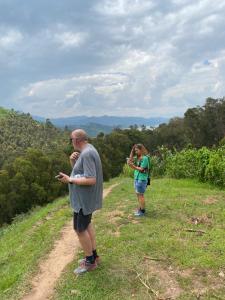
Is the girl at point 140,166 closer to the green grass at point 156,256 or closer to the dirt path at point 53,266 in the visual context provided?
the green grass at point 156,256

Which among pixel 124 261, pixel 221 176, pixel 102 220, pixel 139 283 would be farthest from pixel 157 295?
pixel 221 176

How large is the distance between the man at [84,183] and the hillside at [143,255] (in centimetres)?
83

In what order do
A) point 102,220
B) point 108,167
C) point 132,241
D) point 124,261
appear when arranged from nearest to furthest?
point 124,261 < point 132,241 < point 102,220 < point 108,167

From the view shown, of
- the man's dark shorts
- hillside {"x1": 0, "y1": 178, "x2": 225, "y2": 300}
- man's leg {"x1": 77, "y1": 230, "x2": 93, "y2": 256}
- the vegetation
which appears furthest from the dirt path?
the vegetation

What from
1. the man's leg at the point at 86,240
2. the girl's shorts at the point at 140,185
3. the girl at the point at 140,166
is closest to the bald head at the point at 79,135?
the man's leg at the point at 86,240

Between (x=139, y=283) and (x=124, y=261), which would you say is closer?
(x=139, y=283)

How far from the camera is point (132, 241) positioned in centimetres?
901

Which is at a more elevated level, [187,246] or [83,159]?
[83,159]

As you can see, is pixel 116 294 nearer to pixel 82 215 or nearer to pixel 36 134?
pixel 82 215

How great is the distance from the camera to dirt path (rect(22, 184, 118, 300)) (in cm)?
709

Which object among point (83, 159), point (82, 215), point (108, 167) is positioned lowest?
point (108, 167)

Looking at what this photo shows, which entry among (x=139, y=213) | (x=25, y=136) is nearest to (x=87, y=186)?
(x=139, y=213)

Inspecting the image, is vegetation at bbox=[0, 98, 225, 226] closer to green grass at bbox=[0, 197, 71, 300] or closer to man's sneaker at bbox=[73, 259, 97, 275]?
green grass at bbox=[0, 197, 71, 300]

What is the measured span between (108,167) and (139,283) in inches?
1964
